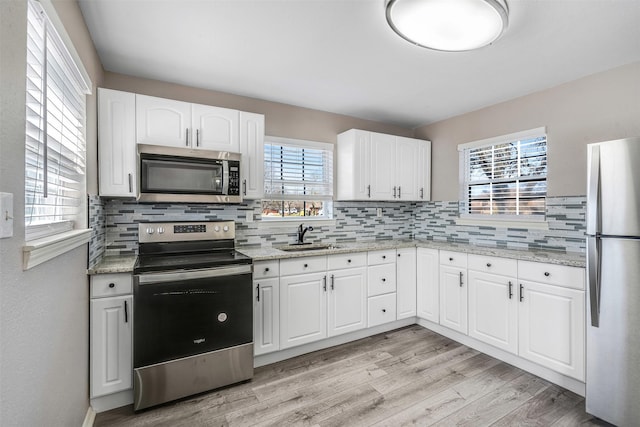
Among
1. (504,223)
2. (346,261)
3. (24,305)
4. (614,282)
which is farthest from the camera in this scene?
(504,223)

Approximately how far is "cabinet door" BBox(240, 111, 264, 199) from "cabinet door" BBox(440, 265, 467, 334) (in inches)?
78.8

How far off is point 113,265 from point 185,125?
1175 mm

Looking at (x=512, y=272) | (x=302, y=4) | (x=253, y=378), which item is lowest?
(x=253, y=378)

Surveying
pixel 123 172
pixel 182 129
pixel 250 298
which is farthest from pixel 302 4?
pixel 250 298

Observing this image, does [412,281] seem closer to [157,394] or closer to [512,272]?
[512,272]

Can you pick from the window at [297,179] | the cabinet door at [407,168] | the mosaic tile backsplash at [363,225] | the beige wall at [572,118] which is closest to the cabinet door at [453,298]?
the mosaic tile backsplash at [363,225]

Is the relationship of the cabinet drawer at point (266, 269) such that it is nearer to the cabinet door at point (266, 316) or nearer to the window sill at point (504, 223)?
the cabinet door at point (266, 316)

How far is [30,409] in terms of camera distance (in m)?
1.06

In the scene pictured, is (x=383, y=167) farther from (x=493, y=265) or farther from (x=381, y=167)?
(x=493, y=265)

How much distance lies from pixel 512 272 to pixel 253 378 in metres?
2.26

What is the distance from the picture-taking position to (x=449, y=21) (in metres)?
1.61

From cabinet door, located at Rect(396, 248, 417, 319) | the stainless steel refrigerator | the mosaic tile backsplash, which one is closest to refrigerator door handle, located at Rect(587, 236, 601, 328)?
the stainless steel refrigerator

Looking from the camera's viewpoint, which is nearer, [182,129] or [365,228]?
[182,129]

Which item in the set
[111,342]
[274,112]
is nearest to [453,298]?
[274,112]
